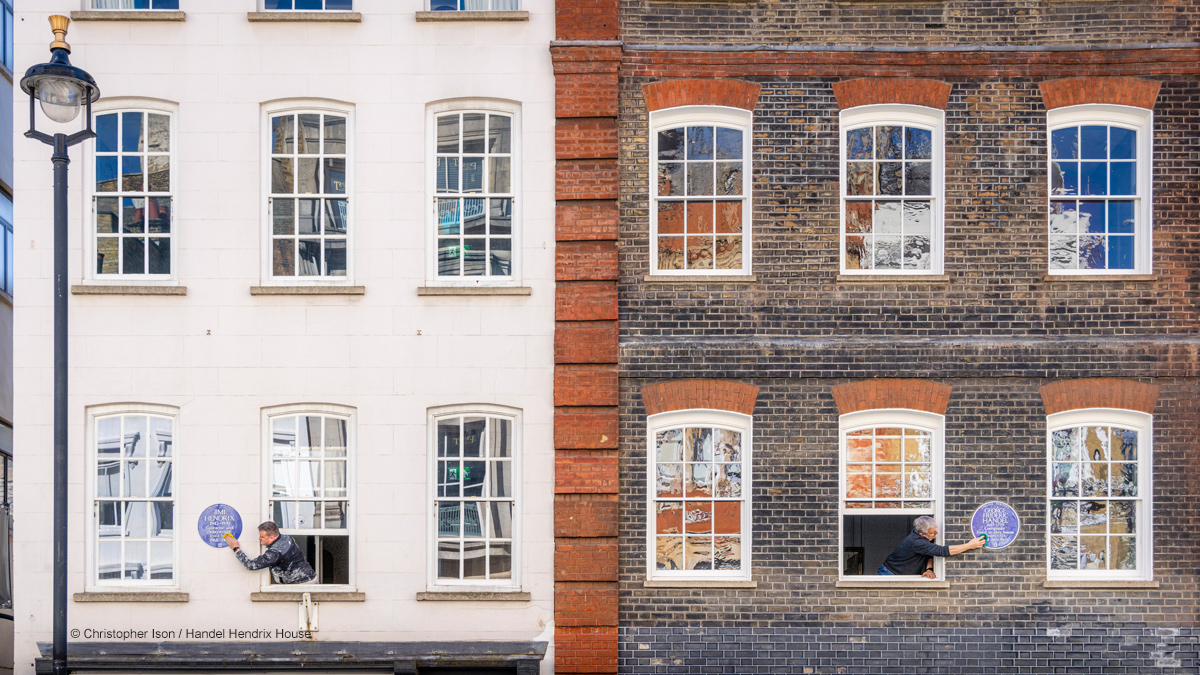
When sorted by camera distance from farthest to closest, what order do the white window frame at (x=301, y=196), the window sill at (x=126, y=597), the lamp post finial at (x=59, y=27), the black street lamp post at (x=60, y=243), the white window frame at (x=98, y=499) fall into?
the white window frame at (x=301, y=196)
the white window frame at (x=98, y=499)
the window sill at (x=126, y=597)
the lamp post finial at (x=59, y=27)
the black street lamp post at (x=60, y=243)

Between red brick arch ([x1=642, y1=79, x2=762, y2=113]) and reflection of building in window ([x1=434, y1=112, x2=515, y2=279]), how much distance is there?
168 centimetres

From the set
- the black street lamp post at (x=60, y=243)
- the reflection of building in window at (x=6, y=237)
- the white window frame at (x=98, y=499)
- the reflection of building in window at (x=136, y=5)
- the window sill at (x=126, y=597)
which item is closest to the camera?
the black street lamp post at (x=60, y=243)

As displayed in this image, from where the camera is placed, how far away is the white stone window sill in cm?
926

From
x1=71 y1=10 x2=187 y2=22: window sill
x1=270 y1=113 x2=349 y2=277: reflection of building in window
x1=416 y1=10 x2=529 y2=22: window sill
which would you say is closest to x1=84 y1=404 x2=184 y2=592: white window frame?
x1=270 y1=113 x2=349 y2=277: reflection of building in window

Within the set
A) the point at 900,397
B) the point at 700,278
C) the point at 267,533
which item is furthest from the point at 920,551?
the point at 267,533

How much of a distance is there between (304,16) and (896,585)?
29.1 ft

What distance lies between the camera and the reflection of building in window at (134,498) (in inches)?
370

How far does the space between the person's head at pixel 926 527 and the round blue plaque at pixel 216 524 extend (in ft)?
24.1

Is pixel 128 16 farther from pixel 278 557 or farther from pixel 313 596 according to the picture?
pixel 313 596

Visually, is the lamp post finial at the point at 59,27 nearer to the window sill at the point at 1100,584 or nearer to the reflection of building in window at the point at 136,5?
the reflection of building in window at the point at 136,5

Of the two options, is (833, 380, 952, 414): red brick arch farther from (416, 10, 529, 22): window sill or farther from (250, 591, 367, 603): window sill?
(250, 591, 367, 603): window sill

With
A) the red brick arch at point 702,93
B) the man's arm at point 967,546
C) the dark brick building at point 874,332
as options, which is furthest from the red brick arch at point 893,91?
the man's arm at point 967,546

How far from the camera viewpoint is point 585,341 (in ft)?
30.5

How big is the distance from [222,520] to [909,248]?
26.4 feet
